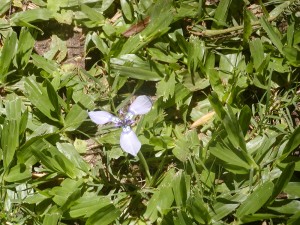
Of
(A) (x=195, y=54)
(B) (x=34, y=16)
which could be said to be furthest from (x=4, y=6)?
(A) (x=195, y=54)

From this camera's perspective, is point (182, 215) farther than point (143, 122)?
No

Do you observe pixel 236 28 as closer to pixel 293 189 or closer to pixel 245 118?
pixel 245 118

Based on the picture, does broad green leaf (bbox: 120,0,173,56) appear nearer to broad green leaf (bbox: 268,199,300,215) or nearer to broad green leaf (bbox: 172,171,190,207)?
broad green leaf (bbox: 172,171,190,207)

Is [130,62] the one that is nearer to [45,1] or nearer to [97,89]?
[97,89]

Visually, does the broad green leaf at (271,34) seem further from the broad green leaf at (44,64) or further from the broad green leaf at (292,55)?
the broad green leaf at (44,64)

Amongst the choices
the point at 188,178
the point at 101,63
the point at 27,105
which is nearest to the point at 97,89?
the point at 101,63

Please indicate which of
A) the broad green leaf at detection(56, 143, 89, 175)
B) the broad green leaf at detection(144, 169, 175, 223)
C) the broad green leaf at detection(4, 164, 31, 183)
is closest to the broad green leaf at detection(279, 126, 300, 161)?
the broad green leaf at detection(144, 169, 175, 223)
